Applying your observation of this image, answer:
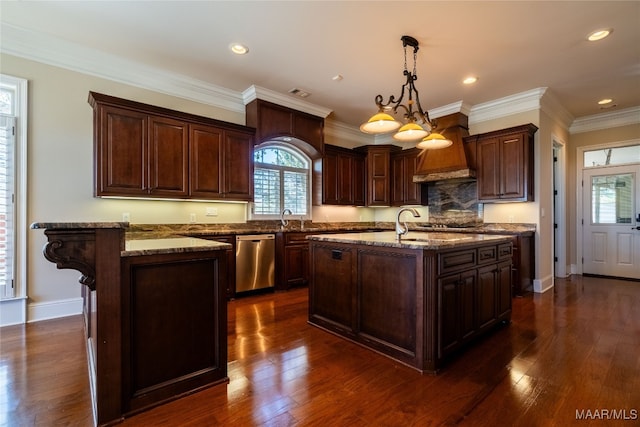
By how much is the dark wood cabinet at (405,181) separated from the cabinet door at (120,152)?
445 cm

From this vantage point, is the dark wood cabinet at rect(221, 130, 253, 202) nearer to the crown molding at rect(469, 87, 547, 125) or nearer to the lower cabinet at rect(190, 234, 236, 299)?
the lower cabinet at rect(190, 234, 236, 299)

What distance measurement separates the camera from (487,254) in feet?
8.73

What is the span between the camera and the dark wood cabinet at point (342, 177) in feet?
18.6

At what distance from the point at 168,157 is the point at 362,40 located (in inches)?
105

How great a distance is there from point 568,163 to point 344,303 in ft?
18.8

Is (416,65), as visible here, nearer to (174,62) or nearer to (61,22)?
(174,62)

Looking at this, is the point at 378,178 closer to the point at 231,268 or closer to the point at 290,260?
the point at 290,260

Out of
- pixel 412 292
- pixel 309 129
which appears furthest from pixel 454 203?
pixel 412 292

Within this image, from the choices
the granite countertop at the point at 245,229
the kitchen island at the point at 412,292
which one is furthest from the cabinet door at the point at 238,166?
the kitchen island at the point at 412,292

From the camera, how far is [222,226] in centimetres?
452

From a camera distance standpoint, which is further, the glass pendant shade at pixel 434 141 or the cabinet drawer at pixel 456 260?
the glass pendant shade at pixel 434 141

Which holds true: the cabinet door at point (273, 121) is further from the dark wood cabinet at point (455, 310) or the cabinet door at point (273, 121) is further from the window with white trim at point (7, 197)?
the dark wood cabinet at point (455, 310)

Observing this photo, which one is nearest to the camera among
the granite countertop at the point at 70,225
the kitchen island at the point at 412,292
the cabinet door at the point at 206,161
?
the granite countertop at the point at 70,225

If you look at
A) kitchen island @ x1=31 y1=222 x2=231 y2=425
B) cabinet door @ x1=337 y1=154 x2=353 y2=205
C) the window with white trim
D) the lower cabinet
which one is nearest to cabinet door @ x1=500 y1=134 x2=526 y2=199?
cabinet door @ x1=337 y1=154 x2=353 y2=205
